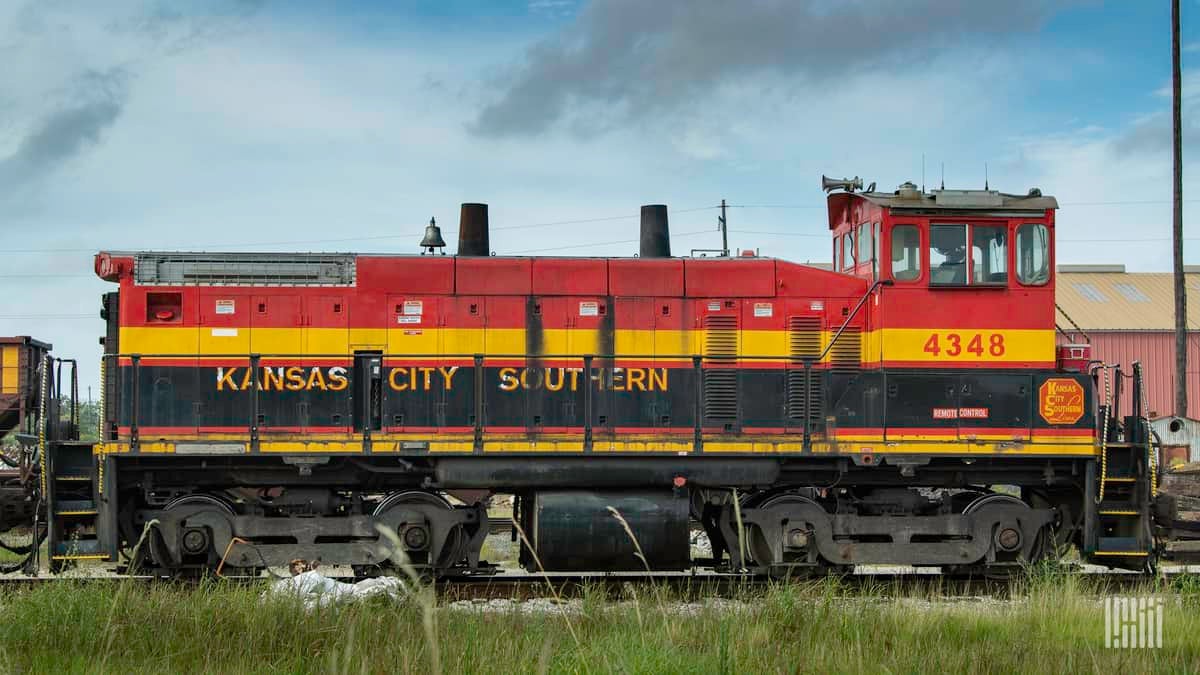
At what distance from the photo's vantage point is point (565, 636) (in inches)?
309

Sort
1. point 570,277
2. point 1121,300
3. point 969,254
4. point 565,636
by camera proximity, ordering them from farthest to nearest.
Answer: point 1121,300, point 570,277, point 969,254, point 565,636

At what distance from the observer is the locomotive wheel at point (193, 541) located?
10977mm

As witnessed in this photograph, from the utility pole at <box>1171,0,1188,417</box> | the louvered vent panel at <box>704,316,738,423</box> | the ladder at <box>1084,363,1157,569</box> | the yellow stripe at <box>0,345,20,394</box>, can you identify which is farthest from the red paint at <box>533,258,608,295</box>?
the utility pole at <box>1171,0,1188,417</box>

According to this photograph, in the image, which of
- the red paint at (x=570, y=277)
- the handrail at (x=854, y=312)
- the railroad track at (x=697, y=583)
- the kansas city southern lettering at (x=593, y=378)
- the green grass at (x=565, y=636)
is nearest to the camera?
the green grass at (x=565, y=636)

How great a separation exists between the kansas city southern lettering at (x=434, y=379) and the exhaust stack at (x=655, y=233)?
5.64 ft

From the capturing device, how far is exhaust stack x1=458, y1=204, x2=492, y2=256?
12.4 meters

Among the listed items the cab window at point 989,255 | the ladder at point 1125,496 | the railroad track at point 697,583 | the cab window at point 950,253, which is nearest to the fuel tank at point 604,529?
the railroad track at point 697,583

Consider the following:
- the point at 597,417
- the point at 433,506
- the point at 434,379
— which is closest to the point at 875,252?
the point at 597,417

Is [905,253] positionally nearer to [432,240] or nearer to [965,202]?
[965,202]

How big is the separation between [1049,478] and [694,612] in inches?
189

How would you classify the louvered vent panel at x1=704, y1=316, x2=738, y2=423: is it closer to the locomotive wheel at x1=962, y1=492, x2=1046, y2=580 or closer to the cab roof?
the cab roof

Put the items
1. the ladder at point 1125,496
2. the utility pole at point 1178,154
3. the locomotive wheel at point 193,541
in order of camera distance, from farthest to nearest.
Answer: the utility pole at point 1178,154 → the ladder at point 1125,496 → the locomotive wheel at point 193,541

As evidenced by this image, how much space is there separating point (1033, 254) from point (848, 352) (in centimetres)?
220

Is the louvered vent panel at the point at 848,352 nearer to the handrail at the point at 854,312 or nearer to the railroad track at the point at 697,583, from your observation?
the handrail at the point at 854,312
